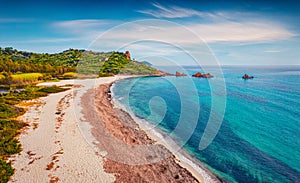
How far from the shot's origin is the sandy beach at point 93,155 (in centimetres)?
1132

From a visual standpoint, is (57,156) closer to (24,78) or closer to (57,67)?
(24,78)

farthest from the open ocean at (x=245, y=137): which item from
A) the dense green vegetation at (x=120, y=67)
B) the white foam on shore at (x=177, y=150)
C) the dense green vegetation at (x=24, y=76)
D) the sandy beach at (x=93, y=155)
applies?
the dense green vegetation at (x=120, y=67)

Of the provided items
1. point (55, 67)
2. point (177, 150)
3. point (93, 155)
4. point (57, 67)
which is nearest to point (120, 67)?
point (57, 67)

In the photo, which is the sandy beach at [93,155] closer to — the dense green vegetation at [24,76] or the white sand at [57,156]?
the white sand at [57,156]

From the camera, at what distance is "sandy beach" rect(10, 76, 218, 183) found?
11.3 metres

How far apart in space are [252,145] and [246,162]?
A: 3883mm

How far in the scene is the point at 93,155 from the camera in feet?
44.1

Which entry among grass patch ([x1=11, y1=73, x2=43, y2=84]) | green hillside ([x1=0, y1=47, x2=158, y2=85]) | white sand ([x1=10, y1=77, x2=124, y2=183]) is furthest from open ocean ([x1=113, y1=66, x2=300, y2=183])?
green hillside ([x1=0, y1=47, x2=158, y2=85])

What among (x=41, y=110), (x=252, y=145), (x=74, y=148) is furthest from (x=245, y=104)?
(x=41, y=110)

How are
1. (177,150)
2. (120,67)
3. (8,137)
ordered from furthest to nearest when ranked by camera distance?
(120,67), (177,150), (8,137)

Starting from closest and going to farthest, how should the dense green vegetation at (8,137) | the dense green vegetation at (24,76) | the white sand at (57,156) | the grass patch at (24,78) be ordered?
the white sand at (57,156)
the dense green vegetation at (8,137)
the dense green vegetation at (24,76)
the grass patch at (24,78)

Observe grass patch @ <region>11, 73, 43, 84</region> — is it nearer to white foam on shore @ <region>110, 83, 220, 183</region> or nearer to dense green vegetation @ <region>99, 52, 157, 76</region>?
dense green vegetation @ <region>99, 52, 157, 76</region>

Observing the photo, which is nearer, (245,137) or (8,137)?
(8,137)

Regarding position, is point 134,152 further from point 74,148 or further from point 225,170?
point 225,170
